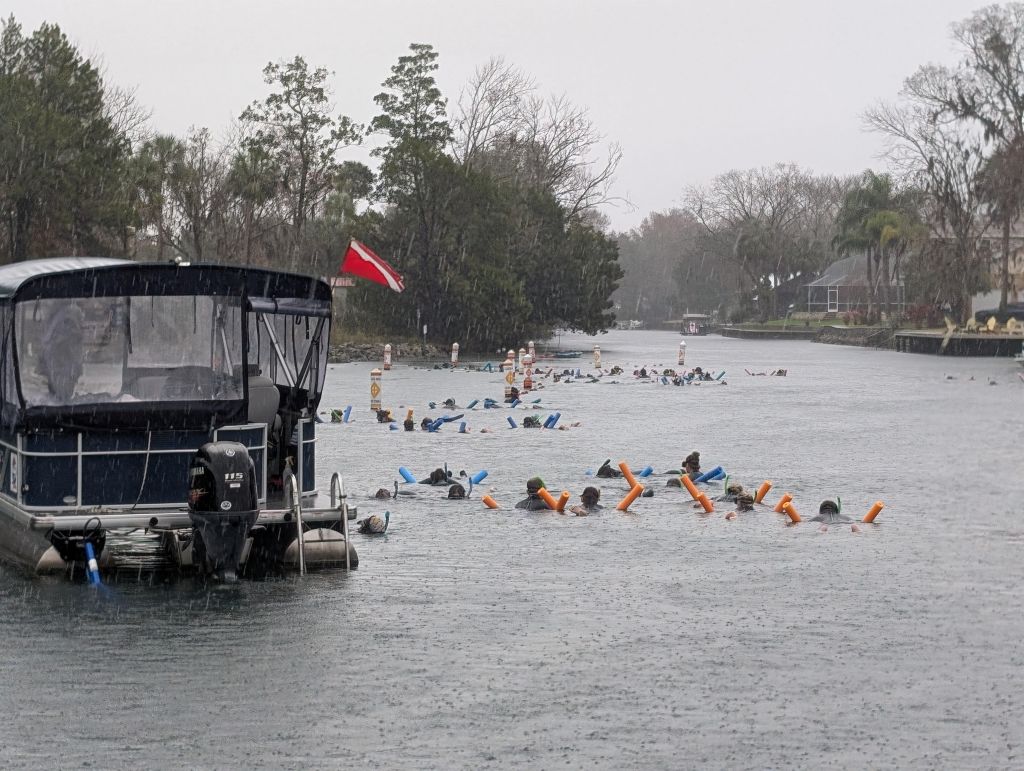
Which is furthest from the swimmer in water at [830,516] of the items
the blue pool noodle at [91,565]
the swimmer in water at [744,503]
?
the blue pool noodle at [91,565]

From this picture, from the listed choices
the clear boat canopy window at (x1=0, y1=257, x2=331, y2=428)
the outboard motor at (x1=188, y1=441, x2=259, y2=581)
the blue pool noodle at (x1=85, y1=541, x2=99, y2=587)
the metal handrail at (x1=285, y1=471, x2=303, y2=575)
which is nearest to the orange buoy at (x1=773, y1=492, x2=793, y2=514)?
the metal handrail at (x1=285, y1=471, x2=303, y2=575)

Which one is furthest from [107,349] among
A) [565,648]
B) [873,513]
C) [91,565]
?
[873,513]

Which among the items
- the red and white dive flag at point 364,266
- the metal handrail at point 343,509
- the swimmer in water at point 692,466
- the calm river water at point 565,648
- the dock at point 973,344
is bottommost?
the calm river water at point 565,648

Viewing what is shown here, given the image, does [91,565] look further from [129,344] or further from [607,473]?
[607,473]

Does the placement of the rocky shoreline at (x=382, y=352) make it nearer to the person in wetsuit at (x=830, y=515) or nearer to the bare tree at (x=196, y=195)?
the bare tree at (x=196, y=195)

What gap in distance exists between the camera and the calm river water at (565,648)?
8.62 metres

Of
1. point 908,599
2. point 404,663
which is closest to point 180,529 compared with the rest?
point 404,663

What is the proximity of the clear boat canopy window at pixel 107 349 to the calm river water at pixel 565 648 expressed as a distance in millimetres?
1572

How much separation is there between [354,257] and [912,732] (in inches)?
973

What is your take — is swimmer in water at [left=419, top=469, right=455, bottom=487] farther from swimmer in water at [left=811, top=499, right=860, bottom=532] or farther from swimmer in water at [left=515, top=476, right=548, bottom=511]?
swimmer in water at [left=811, top=499, right=860, bottom=532]

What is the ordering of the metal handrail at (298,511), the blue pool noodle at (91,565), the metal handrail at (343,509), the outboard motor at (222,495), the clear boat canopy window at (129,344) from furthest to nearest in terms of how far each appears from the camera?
the metal handrail at (343,509) → the metal handrail at (298,511) → the blue pool noodle at (91,565) → the clear boat canopy window at (129,344) → the outboard motor at (222,495)

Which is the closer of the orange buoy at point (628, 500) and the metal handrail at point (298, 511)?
the metal handrail at point (298, 511)

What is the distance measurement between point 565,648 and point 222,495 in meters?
2.96

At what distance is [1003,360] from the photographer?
7756cm
